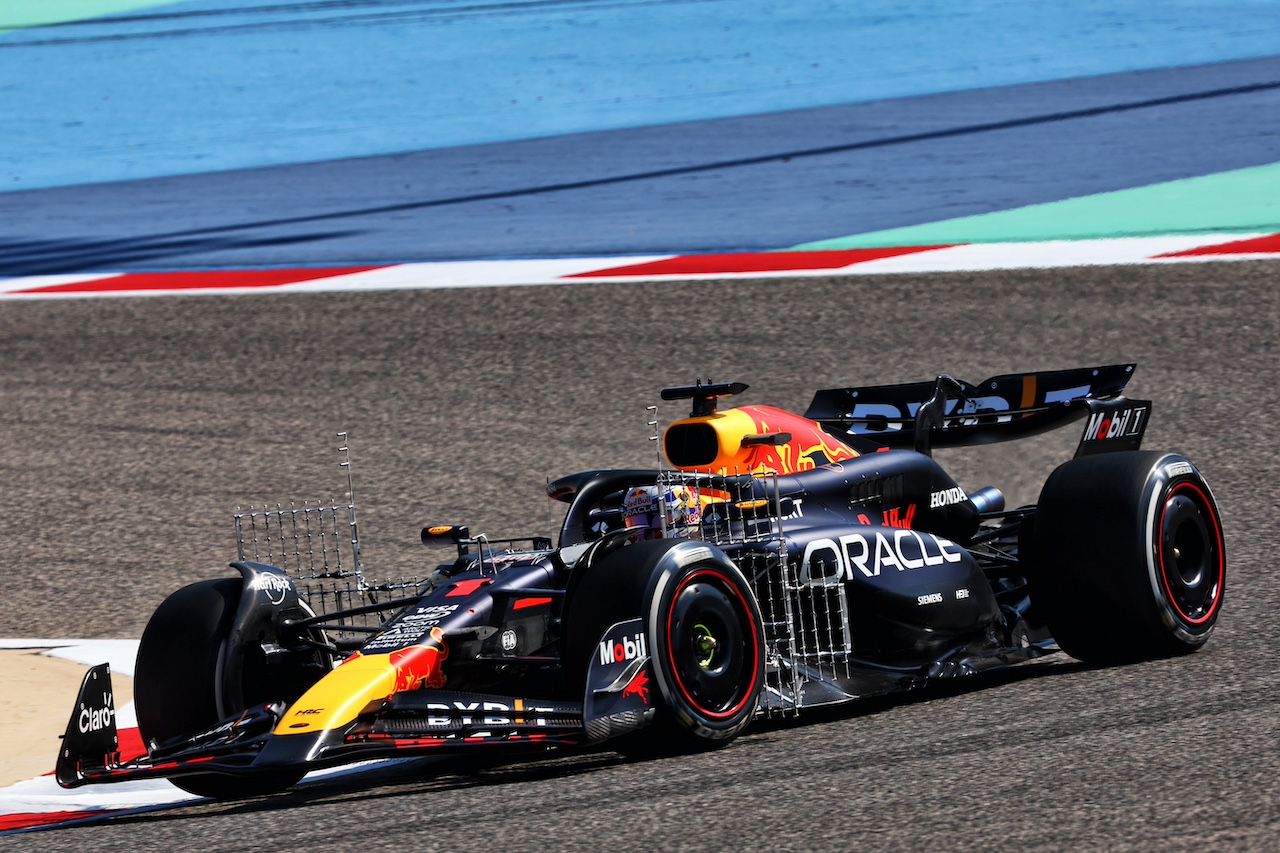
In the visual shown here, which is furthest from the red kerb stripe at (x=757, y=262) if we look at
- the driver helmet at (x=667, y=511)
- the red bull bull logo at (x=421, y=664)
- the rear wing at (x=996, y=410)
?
the red bull bull logo at (x=421, y=664)

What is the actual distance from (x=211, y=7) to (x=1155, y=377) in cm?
2373

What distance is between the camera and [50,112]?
2552cm

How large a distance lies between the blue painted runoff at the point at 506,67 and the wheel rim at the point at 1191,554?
14.5 m

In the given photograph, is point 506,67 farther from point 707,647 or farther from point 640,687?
point 640,687

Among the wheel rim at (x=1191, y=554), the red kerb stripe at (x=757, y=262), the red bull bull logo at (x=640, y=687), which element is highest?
the red kerb stripe at (x=757, y=262)

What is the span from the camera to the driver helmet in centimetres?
661

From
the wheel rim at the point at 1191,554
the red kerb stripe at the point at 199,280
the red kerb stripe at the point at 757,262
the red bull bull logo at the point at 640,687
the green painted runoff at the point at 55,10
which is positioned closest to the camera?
the red bull bull logo at the point at 640,687

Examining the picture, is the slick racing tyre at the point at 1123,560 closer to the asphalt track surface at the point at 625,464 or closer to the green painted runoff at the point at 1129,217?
the asphalt track surface at the point at 625,464

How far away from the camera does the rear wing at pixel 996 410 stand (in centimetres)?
784

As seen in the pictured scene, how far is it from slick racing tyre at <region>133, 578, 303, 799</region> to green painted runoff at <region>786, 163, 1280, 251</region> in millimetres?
9234

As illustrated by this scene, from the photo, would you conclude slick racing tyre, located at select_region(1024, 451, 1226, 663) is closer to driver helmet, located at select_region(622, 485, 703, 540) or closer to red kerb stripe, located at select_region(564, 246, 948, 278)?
driver helmet, located at select_region(622, 485, 703, 540)

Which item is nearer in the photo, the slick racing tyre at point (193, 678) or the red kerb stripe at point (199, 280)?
the slick racing tyre at point (193, 678)

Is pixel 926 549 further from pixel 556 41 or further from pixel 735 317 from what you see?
pixel 556 41

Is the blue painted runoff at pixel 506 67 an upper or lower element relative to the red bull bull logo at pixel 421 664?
upper
